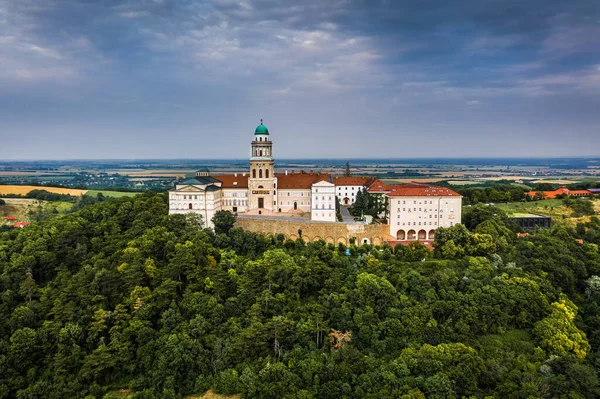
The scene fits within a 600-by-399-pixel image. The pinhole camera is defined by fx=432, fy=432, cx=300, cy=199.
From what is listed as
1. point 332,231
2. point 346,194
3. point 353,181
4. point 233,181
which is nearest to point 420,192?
point 332,231

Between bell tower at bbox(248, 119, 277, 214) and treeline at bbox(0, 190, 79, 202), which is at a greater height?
bell tower at bbox(248, 119, 277, 214)

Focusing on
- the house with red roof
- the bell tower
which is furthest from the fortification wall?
the bell tower

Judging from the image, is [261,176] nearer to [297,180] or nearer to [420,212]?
[297,180]

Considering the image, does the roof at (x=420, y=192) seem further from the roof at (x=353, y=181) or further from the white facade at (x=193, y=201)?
the white facade at (x=193, y=201)

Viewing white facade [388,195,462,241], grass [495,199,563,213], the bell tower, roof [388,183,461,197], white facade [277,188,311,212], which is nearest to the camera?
white facade [388,195,462,241]

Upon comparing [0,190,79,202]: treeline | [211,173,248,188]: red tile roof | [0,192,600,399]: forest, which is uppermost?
[211,173,248,188]: red tile roof

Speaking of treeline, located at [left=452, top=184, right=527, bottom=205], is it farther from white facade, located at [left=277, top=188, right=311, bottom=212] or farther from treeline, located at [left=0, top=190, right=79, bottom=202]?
treeline, located at [left=0, top=190, right=79, bottom=202]

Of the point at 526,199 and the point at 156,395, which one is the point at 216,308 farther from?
the point at 526,199

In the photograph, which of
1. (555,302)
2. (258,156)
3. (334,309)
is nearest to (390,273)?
(334,309)
